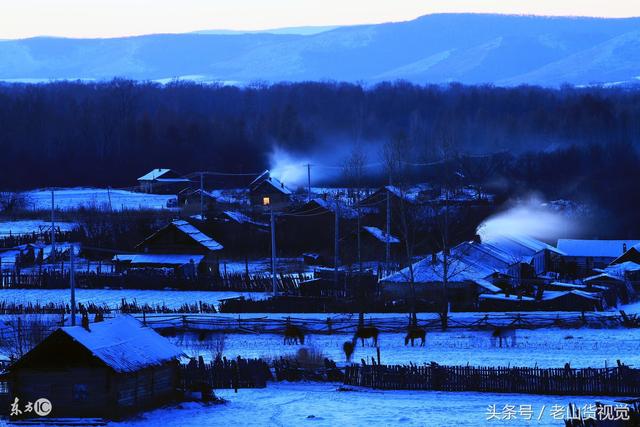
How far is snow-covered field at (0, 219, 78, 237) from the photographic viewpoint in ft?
176

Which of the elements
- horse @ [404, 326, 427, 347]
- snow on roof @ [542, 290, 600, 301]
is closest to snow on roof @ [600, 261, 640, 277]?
snow on roof @ [542, 290, 600, 301]

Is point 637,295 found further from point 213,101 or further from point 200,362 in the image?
point 213,101

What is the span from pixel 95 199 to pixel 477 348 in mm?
44690

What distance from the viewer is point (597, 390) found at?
21391mm

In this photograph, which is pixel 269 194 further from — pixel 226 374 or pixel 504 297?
pixel 226 374

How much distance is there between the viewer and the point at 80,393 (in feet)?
65.2

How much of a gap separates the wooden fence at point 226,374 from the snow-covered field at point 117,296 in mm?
11168

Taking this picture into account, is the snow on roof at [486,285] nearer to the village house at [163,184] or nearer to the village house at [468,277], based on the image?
the village house at [468,277]

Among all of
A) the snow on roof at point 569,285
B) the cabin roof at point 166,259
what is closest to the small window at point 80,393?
the snow on roof at point 569,285

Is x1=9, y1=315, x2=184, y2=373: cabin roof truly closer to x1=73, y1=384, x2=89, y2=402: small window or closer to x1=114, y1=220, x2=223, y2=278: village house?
x1=73, y1=384, x2=89, y2=402: small window

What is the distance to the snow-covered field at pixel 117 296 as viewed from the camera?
35281 mm

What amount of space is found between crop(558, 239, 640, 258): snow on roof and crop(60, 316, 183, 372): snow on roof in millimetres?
28614

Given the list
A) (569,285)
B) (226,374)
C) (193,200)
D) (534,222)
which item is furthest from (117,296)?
(193,200)

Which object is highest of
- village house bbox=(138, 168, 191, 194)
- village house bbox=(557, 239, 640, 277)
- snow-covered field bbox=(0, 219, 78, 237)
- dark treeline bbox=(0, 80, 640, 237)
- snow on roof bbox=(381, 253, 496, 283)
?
dark treeline bbox=(0, 80, 640, 237)
